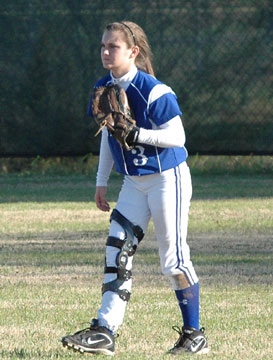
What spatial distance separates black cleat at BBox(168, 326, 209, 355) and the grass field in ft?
0.21

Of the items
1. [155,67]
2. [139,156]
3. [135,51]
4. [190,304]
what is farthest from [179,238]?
[155,67]

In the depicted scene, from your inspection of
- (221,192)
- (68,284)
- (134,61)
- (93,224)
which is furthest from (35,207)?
(134,61)

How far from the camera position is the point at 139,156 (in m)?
4.96

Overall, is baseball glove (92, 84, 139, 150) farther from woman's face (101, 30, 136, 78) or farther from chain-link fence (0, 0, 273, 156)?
chain-link fence (0, 0, 273, 156)

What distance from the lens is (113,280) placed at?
4.85m

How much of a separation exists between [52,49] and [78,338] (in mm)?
10203

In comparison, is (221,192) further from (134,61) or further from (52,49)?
(134,61)

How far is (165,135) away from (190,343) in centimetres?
104

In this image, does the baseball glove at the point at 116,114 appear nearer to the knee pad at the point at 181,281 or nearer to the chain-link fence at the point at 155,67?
the knee pad at the point at 181,281

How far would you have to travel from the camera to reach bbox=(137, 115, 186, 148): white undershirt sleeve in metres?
4.81

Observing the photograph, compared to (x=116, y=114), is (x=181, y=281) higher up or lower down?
lower down

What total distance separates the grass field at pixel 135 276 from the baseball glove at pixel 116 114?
41.9 inches

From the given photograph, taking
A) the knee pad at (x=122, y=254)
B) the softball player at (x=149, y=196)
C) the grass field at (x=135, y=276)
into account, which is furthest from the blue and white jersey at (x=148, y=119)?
the grass field at (x=135, y=276)

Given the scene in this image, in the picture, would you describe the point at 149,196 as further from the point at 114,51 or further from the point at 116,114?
the point at 114,51
